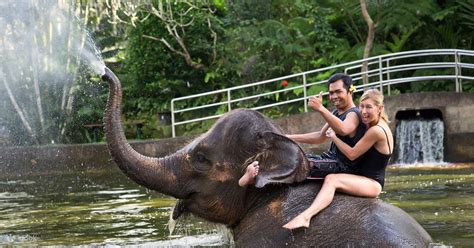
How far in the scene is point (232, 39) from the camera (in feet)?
85.3

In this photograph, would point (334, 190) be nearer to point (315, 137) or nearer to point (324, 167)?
point (324, 167)

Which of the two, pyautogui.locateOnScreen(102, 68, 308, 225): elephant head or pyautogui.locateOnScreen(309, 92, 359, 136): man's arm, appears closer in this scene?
pyautogui.locateOnScreen(102, 68, 308, 225): elephant head

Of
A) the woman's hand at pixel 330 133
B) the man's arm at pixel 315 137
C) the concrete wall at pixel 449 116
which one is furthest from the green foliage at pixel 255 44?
the woman's hand at pixel 330 133

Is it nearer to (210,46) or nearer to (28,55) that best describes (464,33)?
(210,46)

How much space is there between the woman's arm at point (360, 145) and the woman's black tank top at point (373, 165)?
2.5 inches

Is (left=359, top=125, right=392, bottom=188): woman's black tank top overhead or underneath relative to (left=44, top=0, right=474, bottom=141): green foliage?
underneath

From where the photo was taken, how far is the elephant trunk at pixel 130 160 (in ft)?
21.6

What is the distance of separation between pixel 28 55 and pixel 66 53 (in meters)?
0.95

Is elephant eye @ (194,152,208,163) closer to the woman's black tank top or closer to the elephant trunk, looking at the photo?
the elephant trunk

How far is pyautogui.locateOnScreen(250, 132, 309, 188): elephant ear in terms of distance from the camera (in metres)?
6.52

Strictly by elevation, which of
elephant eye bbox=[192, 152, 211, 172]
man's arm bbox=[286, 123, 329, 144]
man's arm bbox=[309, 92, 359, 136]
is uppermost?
man's arm bbox=[309, 92, 359, 136]

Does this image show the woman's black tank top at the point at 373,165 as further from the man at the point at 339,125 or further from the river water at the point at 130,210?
the river water at the point at 130,210

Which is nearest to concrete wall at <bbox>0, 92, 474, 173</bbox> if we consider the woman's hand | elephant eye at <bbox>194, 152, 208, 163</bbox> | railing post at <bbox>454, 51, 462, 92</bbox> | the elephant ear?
railing post at <bbox>454, 51, 462, 92</bbox>

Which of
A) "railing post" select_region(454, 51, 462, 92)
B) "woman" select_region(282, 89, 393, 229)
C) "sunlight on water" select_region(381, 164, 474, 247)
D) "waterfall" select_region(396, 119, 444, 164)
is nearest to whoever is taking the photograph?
"woman" select_region(282, 89, 393, 229)
